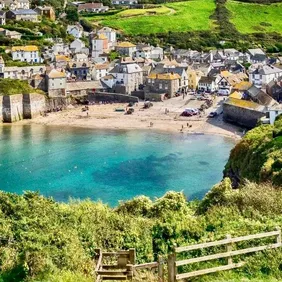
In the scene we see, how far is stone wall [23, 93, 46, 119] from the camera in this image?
60.6 metres

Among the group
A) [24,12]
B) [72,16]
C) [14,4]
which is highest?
[14,4]

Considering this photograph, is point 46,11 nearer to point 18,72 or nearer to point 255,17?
point 18,72

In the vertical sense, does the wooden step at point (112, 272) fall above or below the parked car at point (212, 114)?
above

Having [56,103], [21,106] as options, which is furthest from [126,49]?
[21,106]

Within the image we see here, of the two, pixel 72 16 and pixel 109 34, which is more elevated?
pixel 72 16

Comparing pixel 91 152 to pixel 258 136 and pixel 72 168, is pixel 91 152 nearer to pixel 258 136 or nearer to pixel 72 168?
pixel 72 168

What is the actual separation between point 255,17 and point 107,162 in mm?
86675

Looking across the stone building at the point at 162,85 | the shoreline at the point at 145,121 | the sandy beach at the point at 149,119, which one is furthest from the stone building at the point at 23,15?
the shoreline at the point at 145,121

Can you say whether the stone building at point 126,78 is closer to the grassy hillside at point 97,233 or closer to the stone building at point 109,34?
the stone building at point 109,34

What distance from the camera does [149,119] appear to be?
191ft

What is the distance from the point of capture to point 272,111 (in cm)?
4494

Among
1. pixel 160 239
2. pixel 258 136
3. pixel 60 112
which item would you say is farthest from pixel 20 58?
pixel 160 239

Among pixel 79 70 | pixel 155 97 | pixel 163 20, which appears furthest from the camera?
pixel 163 20

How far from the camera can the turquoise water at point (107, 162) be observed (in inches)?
1437
